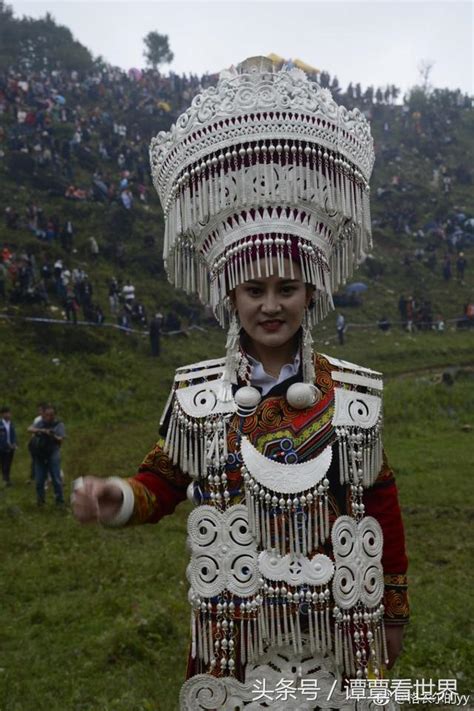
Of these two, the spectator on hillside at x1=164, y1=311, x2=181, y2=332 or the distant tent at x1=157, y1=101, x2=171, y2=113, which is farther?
the distant tent at x1=157, y1=101, x2=171, y2=113

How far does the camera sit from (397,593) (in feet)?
9.35

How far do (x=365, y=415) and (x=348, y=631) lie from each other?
0.79 m

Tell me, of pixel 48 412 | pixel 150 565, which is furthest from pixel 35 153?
pixel 150 565

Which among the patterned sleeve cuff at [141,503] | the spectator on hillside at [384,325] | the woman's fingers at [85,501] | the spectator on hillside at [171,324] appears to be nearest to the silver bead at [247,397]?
the patterned sleeve cuff at [141,503]

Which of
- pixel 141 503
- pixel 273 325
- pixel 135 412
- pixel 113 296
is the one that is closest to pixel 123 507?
pixel 141 503

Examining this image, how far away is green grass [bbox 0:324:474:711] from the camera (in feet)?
17.4

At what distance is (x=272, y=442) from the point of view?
271 cm

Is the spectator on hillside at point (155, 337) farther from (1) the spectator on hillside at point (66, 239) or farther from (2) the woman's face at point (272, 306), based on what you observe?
(2) the woman's face at point (272, 306)

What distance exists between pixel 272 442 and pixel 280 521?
0.95ft

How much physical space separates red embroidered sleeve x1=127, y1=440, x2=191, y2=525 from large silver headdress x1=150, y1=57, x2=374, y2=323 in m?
0.72

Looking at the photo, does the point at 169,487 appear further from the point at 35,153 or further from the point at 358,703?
the point at 35,153

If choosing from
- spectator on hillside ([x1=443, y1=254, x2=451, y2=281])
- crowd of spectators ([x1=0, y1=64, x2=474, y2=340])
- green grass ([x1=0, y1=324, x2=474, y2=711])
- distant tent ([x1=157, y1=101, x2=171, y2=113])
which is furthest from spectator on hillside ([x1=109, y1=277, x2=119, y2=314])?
distant tent ([x1=157, y1=101, x2=171, y2=113])

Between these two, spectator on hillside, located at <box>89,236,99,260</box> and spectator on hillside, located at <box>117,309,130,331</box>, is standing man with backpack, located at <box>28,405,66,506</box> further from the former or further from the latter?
spectator on hillside, located at <box>89,236,99,260</box>
